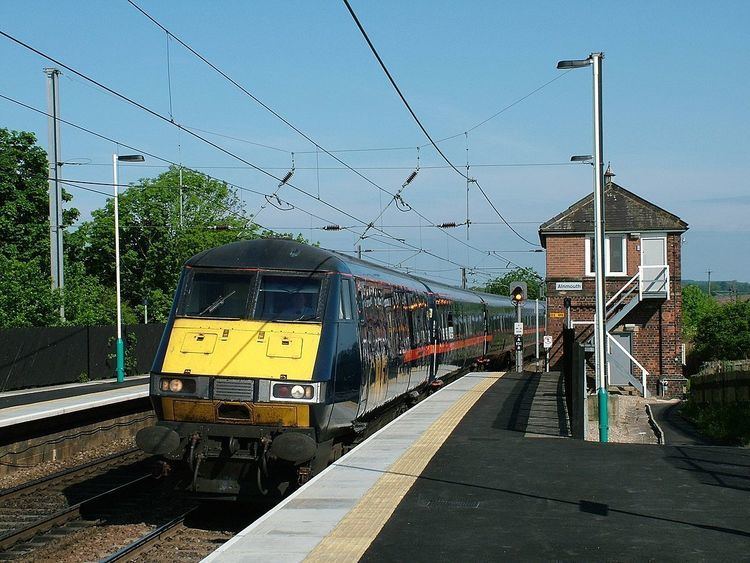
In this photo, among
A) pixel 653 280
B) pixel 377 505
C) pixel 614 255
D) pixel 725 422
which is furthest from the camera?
pixel 614 255

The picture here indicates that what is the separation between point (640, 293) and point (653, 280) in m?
0.87

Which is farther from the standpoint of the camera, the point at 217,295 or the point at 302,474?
the point at 217,295

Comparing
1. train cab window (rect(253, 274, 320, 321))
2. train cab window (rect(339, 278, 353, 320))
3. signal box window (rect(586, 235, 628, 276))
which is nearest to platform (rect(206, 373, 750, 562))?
train cab window (rect(339, 278, 353, 320))

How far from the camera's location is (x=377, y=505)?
10.1 metres

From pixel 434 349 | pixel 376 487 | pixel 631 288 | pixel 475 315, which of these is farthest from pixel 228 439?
pixel 631 288

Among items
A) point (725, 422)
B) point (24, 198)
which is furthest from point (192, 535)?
point (24, 198)

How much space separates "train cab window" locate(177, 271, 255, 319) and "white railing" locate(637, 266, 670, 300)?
2689cm

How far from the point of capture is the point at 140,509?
1429 centimetres

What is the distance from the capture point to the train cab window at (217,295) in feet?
43.0

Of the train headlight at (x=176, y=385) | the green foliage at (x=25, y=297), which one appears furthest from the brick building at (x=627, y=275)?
the train headlight at (x=176, y=385)

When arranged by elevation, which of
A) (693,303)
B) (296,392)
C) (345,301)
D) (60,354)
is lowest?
(60,354)

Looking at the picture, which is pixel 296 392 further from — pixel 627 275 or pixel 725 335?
pixel 725 335

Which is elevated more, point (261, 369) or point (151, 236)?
point (151, 236)

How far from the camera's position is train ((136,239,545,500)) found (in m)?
12.1
